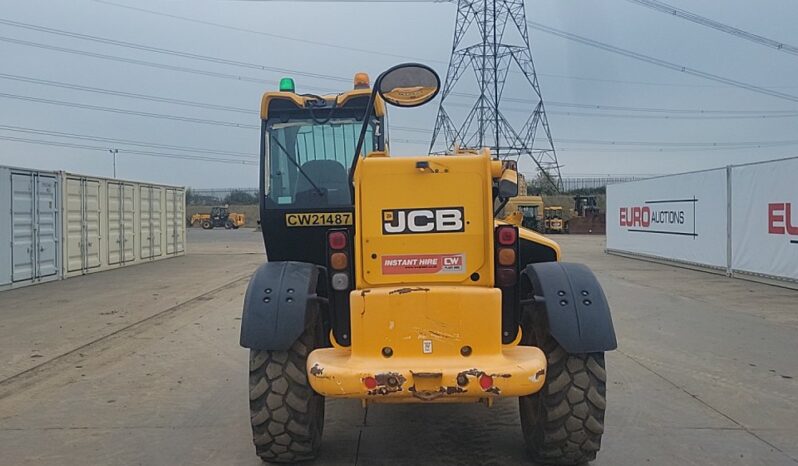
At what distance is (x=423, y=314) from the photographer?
375 centimetres

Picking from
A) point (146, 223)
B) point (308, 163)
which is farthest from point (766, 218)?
point (146, 223)

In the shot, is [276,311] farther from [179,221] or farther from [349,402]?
[179,221]

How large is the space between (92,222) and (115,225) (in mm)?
1501

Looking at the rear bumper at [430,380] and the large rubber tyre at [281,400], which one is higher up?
the rear bumper at [430,380]

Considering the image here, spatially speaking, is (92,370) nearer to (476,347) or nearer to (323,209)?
(323,209)

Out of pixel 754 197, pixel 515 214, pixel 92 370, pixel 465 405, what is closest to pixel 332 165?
pixel 515 214

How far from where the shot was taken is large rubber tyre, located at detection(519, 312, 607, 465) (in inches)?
156

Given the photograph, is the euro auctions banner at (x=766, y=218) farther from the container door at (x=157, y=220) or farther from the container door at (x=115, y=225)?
the container door at (x=157, y=220)

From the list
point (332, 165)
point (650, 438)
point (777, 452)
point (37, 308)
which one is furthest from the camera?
point (37, 308)

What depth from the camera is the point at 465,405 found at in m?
5.60

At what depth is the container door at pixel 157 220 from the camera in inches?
901

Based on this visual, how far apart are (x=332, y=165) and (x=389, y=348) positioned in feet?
9.16

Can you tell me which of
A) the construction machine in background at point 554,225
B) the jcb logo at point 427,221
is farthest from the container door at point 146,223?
the construction machine in background at point 554,225

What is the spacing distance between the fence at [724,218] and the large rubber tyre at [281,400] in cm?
1290
